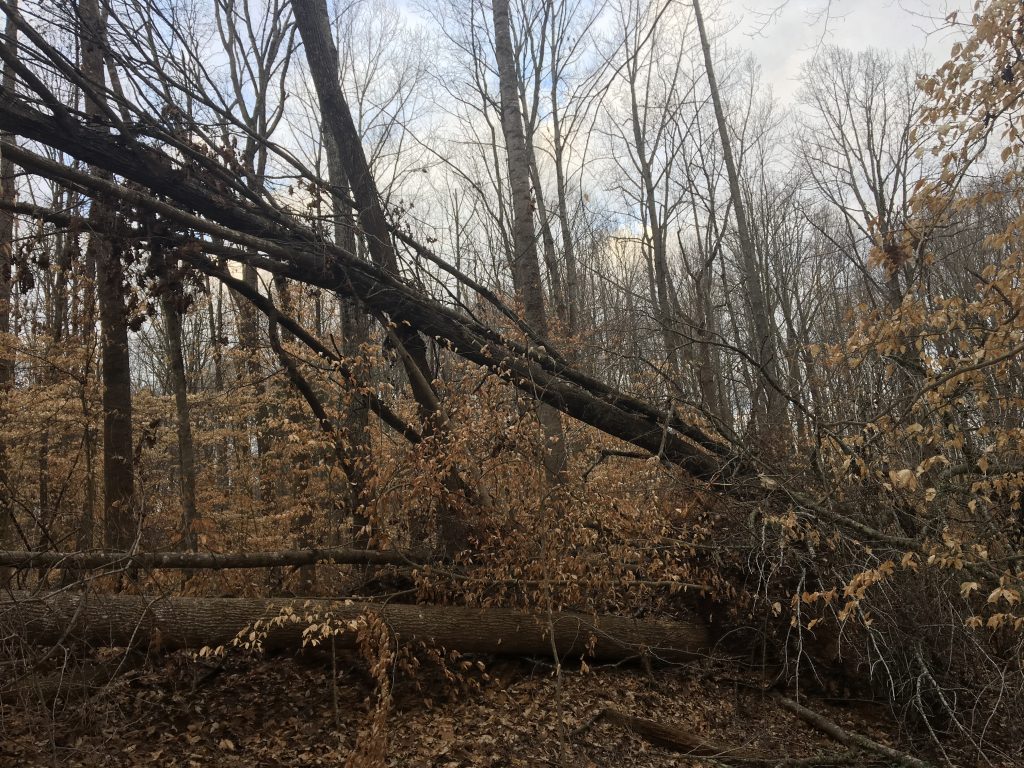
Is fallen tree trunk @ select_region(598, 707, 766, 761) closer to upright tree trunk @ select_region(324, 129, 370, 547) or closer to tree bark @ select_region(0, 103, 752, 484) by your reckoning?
tree bark @ select_region(0, 103, 752, 484)

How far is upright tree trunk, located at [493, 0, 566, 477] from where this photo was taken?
28.6 ft

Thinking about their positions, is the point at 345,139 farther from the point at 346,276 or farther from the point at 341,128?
the point at 346,276

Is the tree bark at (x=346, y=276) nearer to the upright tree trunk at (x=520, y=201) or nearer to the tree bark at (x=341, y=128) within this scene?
the tree bark at (x=341, y=128)

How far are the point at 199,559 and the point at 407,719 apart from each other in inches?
86.8

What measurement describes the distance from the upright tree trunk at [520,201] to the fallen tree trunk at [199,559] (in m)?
2.86

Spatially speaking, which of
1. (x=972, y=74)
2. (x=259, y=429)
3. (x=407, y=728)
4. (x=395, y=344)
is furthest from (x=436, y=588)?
(x=259, y=429)

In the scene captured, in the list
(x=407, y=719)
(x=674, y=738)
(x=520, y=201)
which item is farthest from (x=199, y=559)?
(x=520, y=201)

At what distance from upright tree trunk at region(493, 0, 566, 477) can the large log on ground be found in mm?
2588

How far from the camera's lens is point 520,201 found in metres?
9.07

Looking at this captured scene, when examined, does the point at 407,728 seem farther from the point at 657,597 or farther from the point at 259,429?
the point at 259,429

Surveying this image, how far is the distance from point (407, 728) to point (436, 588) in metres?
1.22

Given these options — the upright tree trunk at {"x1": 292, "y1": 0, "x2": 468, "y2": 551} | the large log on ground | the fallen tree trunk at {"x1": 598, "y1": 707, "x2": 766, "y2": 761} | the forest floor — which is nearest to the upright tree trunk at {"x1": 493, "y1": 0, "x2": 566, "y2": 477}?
the upright tree trunk at {"x1": 292, "y1": 0, "x2": 468, "y2": 551}

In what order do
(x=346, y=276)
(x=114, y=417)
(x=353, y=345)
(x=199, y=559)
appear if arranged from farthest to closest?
1. (x=353, y=345)
2. (x=114, y=417)
3. (x=346, y=276)
4. (x=199, y=559)

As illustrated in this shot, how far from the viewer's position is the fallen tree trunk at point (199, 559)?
5012mm
